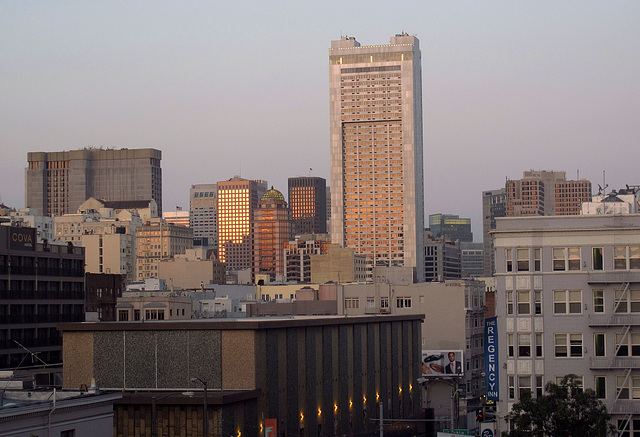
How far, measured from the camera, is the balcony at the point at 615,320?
74062mm

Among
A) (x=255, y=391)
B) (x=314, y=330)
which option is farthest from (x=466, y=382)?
(x=255, y=391)

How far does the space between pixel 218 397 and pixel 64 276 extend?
8680 cm

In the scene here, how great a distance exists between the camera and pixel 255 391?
82500mm

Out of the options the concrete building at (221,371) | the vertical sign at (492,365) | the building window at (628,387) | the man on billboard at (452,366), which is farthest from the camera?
the man on billboard at (452,366)

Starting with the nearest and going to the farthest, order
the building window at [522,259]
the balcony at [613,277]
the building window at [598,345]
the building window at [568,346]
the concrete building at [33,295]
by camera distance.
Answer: the balcony at [613,277]
the building window at [598,345]
the building window at [568,346]
the building window at [522,259]
the concrete building at [33,295]

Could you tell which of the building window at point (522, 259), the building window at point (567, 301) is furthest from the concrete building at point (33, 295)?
the building window at point (567, 301)

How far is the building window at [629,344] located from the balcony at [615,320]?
85 centimetres

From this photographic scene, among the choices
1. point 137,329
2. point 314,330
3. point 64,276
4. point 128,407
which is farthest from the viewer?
point 64,276

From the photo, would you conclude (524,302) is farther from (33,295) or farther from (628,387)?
(33,295)

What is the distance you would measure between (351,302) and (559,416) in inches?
4636

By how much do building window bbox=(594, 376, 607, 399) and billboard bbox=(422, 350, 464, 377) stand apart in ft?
283

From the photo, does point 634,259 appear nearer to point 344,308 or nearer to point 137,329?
point 137,329

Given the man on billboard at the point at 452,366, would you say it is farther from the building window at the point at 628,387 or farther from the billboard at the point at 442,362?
the building window at the point at 628,387

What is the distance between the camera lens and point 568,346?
75.2 m
